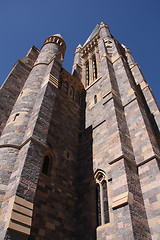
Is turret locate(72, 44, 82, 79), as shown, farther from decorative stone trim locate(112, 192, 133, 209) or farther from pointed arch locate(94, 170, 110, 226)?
decorative stone trim locate(112, 192, 133, 209)

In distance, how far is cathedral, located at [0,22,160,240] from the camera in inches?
273

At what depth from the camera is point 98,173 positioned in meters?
10.3

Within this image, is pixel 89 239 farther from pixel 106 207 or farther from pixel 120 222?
pixel 120 222

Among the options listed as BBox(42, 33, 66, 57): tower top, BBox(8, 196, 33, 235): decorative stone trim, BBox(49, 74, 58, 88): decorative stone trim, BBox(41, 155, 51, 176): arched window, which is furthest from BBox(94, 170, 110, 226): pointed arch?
BBox(42, 33, 66, 57): tower top

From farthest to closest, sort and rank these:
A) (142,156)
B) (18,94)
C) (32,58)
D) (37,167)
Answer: (32,58) < (18,94) < (142,156) < (37,167)

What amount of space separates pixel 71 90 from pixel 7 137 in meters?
8.65

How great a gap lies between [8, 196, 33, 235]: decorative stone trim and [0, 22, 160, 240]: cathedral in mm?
28

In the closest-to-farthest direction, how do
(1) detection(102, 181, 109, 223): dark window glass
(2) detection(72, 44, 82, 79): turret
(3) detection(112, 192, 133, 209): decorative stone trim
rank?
(3) detection(112, 192, 133, 209): decorative stone trim → (1) detection(102, 181, 109, 223): dark window glass → (2) detection(72, 44, 82, 79): turret

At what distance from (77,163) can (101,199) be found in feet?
10.7

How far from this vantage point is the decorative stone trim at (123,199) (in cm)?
712

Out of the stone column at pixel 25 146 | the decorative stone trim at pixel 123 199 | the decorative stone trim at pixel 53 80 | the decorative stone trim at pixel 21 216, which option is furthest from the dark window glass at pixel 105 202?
the decorative stone trim at pixel 53 80

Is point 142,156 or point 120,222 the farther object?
point 142,156

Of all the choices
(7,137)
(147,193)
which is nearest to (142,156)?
(147,193)

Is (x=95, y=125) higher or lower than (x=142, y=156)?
higher
